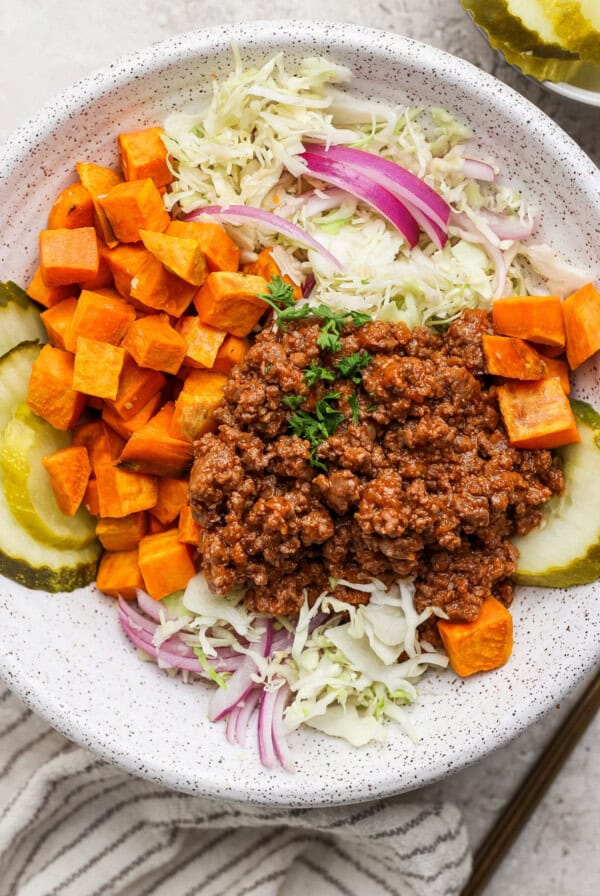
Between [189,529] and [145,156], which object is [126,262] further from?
[189,529]

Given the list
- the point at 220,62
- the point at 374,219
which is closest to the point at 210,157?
the point at 220,62

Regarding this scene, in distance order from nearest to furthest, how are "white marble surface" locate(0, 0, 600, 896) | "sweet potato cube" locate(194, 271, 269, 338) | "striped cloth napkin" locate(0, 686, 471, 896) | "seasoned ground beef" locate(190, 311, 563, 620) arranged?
"seasoned ground beef" locate(190, 311, 563, 620), "sweet potato cube" locate(194, 271, 269, 338), "white marble surface" locate(0, 0, 600, 896), "striped cloth napkin" locate(0, 686, 471, 896)

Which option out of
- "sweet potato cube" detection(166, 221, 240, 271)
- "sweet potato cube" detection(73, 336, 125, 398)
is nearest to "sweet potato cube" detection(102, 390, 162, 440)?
"sweet potato cube" detection(73, 336, 125, 398)

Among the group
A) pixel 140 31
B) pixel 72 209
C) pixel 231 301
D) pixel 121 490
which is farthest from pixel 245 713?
pixel 140 31

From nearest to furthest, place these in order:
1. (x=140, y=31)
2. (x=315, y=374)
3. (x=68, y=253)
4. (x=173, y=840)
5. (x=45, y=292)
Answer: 1. (x=315, y=374)
2. (x=68, y=253)
3. (x=45, y=292)
4. (x=140, y=31)
5. (x=173, y=840)

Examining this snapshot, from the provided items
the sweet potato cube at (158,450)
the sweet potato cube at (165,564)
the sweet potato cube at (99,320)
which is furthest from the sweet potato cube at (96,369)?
the sweet potato cube at (165,564)

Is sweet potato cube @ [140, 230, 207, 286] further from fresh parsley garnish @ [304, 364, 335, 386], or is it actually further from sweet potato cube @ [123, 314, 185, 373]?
fresh parsley garnish @ [304, 364, 335, 386]

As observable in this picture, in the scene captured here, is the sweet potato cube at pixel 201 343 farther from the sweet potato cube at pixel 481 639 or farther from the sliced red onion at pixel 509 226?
the sweet potato cube at pixel 481 639

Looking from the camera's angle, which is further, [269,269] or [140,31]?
[140,31]
